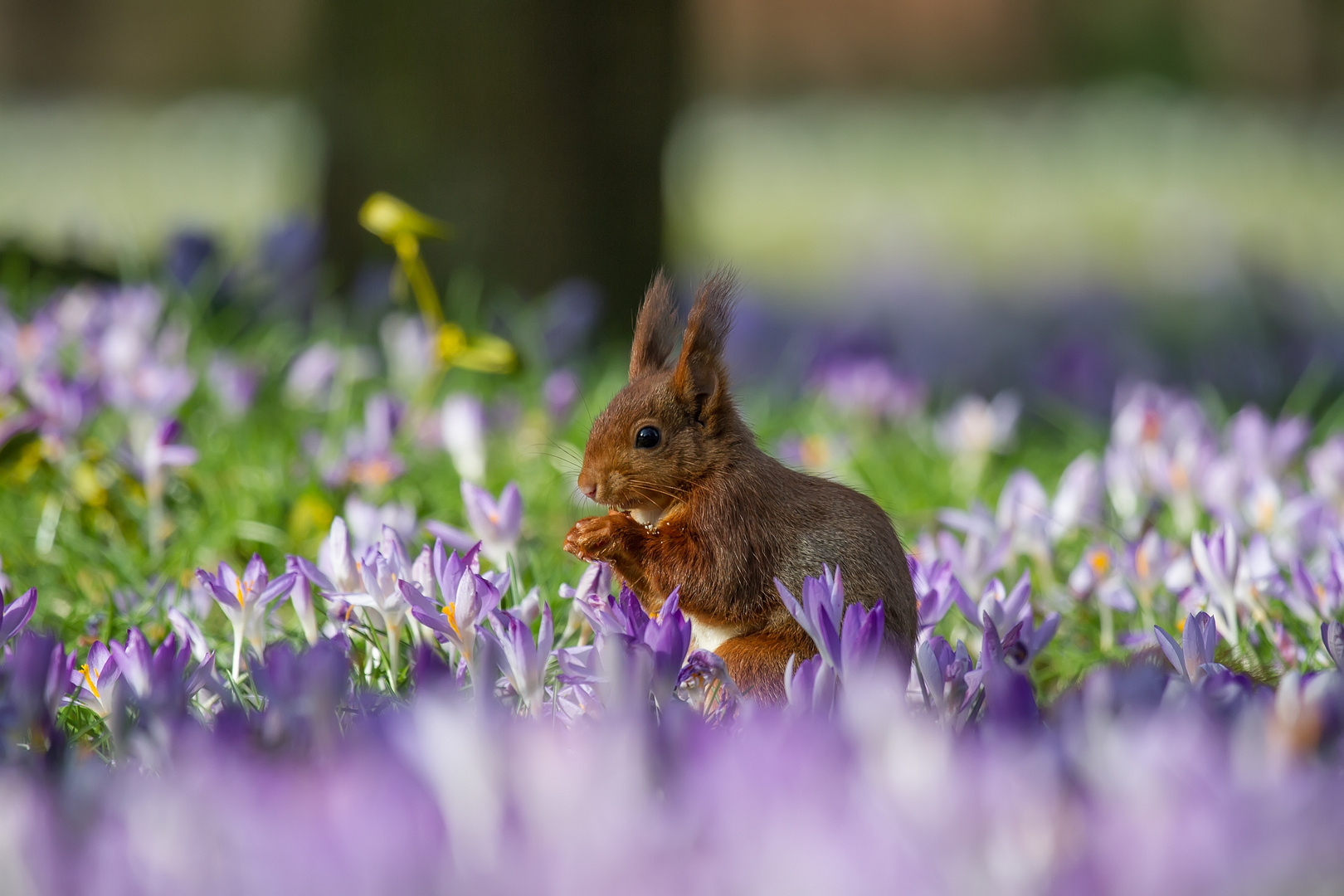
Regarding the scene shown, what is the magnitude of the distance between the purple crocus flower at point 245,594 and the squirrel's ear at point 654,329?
1.87 feet

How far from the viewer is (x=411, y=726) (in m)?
1.23

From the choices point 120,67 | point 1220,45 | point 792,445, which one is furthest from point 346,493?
point 1220,45

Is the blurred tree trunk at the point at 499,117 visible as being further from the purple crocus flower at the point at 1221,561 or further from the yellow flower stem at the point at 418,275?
the purple crocus flower at the point at 1221,561

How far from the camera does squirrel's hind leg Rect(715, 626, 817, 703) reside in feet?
5.50

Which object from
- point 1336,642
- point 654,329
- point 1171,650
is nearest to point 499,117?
point 654,329

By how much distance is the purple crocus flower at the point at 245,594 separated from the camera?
1.84m

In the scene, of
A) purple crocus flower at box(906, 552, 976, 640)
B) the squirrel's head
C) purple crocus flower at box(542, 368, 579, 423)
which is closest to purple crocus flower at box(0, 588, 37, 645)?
the squirrel's head

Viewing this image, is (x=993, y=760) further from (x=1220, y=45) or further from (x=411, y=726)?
(x=1220, y=45)

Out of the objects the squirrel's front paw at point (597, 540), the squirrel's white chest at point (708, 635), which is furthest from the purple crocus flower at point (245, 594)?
the squirrel's white chest at point (708, 635)

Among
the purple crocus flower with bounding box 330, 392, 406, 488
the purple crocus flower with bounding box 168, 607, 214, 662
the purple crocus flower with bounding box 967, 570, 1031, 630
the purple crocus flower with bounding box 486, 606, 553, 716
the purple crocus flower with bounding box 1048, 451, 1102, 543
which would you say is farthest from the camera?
the purple crocus flower with bounding box 330, 392, 406, 488

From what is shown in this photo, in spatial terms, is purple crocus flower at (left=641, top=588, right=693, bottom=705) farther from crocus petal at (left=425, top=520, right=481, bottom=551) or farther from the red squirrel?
crocus petal at (left=425, top=520, right=481, bottom=551)

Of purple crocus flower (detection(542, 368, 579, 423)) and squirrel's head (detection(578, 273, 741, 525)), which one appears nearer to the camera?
squirrel's head (detection(578, 273, 741, 525))

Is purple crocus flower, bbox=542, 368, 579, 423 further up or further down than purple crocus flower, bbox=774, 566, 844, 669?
further down

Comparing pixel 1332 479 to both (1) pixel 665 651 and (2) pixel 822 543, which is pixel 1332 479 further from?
(1) pixel 665 651
